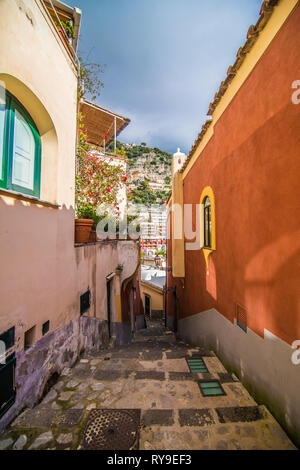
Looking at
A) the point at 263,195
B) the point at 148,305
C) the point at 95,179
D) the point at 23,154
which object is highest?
the point at 95,179

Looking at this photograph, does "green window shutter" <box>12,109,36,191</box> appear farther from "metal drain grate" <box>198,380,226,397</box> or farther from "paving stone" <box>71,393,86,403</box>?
"metal drain grate" <box>198,380,226,397</box>

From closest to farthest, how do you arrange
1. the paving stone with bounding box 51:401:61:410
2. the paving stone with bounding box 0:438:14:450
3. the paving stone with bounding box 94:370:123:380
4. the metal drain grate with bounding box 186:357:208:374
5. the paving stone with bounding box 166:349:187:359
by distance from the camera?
the paving stone with bounding box 0:438:14:450 → the paving stone with bounding box 51:401:61:410 → the paving stone with bounding box 94:370:123:380 → the metal drain grate with bounding box 186:357:208:374 → the paving stone with bounding box 166:349:187:359

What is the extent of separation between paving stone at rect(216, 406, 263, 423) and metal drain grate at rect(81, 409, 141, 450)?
99cm

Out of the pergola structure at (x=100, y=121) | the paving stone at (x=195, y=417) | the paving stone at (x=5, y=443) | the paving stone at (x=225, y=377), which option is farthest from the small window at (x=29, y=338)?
the pergola structure at (x=100, y=121)

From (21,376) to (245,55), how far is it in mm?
5485

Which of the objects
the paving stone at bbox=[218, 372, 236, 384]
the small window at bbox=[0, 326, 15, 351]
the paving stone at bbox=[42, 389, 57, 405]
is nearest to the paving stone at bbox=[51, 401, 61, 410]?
the paving stone at bbox=[42, 389, 57, 405]

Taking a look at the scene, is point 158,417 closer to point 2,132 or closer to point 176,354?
point 176,354

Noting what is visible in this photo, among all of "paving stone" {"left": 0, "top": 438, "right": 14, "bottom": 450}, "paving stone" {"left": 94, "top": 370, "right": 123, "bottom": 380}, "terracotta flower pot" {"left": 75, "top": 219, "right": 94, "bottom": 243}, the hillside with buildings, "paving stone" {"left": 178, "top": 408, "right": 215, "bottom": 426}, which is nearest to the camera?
"paving stone" {"left": 0, "top": 438, "right": 14, "bottom": 450}

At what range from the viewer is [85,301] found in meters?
4.26

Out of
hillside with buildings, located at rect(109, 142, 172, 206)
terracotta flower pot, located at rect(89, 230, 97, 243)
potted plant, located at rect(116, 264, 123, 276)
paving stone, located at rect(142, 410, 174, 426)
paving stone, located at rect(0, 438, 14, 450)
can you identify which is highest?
hillside with buildings, located at rect(109, 142, 172, 206)

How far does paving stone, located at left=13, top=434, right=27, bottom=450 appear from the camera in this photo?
1.97m

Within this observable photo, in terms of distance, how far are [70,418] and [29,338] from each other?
3.40 ft

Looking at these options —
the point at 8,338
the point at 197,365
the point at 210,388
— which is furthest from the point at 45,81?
the point at 197,365

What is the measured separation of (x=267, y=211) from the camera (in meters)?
2.68
